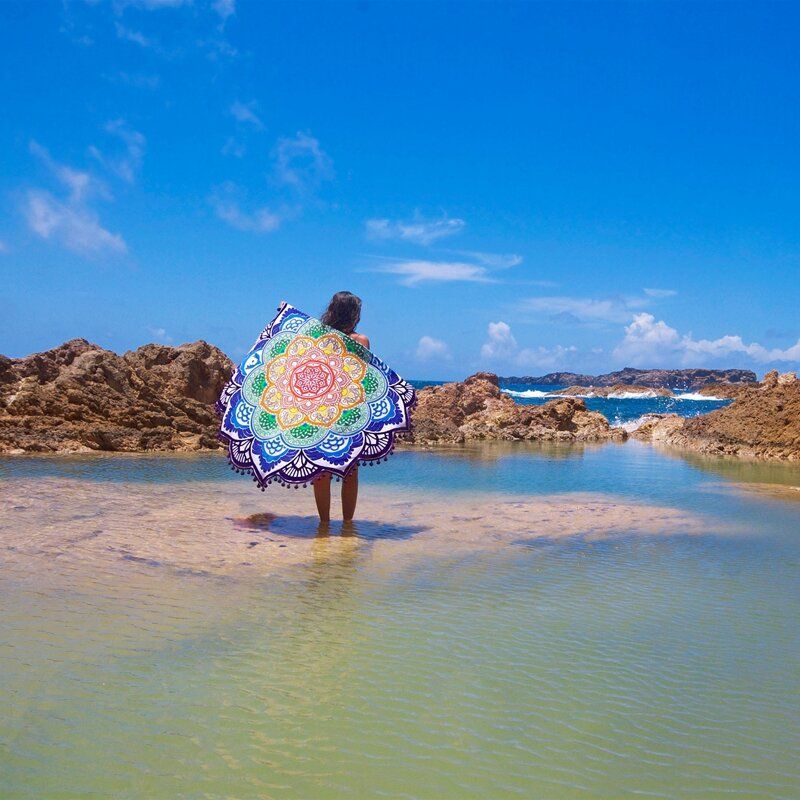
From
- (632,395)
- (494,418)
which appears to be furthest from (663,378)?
(494,418)

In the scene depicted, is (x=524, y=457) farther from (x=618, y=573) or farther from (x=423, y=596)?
(x=423, y=596)

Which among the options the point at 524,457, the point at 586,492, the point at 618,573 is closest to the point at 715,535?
the point at 618,573

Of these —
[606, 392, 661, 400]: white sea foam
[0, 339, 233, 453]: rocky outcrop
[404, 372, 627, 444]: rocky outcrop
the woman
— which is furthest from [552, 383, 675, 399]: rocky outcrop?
the woman

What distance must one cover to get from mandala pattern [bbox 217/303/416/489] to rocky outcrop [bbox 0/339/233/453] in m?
7.16

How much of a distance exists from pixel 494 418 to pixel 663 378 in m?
107

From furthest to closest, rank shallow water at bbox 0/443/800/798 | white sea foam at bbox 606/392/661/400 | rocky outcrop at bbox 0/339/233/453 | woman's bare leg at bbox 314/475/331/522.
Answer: white sea foam at bbox 606/392/661/400, rocky outcrop at bbox 0/339/233/453, woman's bare leg at bbox 314/475/331/522, shallow water at bbox 0/443/800/798

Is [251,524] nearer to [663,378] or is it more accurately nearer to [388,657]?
[388,657]

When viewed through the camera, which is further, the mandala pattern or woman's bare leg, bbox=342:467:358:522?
woman's bare leg, bbox=342:467:358:522

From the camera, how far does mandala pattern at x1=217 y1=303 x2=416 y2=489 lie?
707 centimetres

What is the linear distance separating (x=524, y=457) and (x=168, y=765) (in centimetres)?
1546

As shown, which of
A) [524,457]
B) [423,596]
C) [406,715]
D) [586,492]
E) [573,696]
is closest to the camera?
[406,715]

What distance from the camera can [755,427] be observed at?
19125 millimetres

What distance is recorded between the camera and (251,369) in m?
7.66

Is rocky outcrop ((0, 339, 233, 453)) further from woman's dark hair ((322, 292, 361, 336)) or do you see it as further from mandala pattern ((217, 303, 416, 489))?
woman's dark hair ((322, 292, 361, 336))
